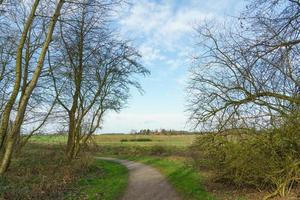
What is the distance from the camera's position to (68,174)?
62.6 feet

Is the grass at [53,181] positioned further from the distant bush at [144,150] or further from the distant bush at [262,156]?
the distant bush at [144,150]

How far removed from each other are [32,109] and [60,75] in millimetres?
2760

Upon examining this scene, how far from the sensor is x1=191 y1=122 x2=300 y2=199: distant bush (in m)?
12.6

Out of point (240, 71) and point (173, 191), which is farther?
point (173, 191)

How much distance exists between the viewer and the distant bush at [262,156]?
12.6 m

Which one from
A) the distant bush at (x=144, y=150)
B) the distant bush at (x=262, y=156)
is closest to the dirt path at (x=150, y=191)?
the distant bush at (x=262, y=156)

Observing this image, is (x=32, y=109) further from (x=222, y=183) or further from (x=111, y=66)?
(x=222, y=183)

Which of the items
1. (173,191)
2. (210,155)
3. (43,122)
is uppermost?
(43,122)

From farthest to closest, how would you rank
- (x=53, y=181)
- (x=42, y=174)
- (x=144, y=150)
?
(x=144, y=150), (x=42, y=174), (x=53, y=181)

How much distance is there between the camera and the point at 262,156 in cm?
1337

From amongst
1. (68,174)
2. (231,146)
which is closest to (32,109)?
(68,174)

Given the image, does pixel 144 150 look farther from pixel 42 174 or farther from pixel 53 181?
pixel 53 181

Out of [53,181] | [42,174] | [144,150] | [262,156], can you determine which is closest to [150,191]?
[53,181]

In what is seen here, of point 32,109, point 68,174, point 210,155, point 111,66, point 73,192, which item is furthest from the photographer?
point 111,66
